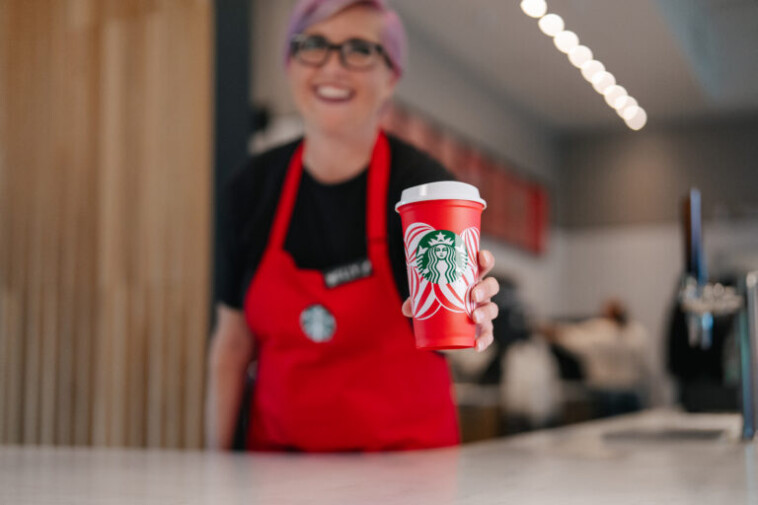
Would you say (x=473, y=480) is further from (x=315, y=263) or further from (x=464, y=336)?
(x=315, y=263)

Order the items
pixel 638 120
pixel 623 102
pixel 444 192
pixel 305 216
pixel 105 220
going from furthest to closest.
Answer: pixel 105 220, pixel 638 120, pixel 623 102, pixel 305 216, pixel 444 192

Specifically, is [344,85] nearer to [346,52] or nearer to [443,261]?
[346,52]

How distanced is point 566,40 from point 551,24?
0.04 m

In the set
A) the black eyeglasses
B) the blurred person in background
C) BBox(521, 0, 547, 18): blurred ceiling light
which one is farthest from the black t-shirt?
the blurred person in background

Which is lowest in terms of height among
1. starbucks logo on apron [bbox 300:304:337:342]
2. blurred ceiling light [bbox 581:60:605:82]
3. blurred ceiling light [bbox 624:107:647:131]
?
starbucks logo on apron [bbox 300:304:337:342]

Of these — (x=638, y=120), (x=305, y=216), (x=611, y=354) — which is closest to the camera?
(x=305, y=216)

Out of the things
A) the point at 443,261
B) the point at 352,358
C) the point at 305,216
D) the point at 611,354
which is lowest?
the point at 611,354

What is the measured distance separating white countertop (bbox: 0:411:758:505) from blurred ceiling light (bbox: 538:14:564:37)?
639mm

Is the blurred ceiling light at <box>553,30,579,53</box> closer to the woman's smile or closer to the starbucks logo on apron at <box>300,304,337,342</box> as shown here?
the woman's smile

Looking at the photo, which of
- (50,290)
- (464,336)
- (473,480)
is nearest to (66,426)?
(50,290)

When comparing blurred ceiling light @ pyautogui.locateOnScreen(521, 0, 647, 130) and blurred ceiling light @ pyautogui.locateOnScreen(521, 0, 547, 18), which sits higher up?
blurred ceiling light @ pyautogui.locateOnScreen(521, 0, 547, 18)

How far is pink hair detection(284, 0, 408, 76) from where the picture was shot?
4.08 ft

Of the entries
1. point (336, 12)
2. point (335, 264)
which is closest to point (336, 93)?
point (336, 12)

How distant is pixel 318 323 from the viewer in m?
1.16
